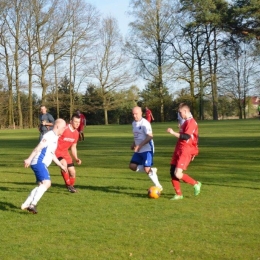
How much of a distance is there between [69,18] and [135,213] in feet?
169

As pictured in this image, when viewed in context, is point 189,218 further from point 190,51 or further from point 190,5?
point 190,51

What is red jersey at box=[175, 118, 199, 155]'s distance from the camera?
8648 millimetres

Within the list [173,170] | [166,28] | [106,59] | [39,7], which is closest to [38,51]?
[39,7]

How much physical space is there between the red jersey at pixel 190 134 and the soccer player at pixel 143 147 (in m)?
0.83

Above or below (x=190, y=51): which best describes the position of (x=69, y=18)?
above

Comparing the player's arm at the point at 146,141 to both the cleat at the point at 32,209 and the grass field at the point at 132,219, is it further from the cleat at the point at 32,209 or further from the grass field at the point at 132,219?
the cleat at the point at 32,209

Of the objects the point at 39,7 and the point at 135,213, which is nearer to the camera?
the point at 135,213

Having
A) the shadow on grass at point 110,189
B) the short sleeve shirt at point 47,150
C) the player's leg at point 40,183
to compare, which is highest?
the short sleeve shirt at point 47,150

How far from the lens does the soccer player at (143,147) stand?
373 inches

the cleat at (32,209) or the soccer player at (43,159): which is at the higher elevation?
the soccer player at (43,159)

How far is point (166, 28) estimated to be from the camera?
5844 centimetres

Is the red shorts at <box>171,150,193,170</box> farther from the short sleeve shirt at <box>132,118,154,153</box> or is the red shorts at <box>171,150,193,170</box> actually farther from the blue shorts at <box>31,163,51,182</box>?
the blue shorts at <box>31,163,51,182</box>

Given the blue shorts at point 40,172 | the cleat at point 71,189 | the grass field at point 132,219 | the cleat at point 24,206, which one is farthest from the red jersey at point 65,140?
the cleat at point 24,206

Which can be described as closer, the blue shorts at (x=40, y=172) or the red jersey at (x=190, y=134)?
the blue shorts at (x=40, y=172)
